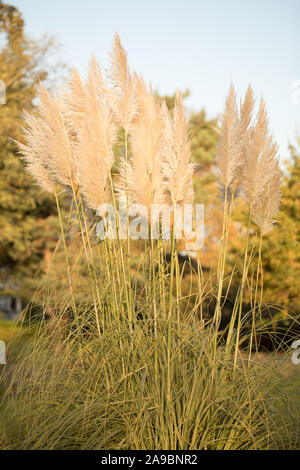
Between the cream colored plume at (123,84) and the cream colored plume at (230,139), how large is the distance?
1.86 feet

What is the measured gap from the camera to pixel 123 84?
2.92 m

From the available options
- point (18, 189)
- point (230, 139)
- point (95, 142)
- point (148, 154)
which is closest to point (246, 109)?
point (230, 139)

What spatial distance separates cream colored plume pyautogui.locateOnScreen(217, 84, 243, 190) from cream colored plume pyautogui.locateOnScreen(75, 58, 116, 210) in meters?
0.68

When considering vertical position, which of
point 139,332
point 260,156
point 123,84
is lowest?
point 139,332

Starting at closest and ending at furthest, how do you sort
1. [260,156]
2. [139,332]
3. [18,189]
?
[139,332], [260,156], [18,189]

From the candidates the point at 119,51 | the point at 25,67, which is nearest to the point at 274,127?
the point at 119,51

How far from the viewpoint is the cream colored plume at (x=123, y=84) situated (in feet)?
9.52

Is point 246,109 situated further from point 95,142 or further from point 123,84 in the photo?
point 95,142

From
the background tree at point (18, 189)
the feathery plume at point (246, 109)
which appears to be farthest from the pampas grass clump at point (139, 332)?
the background tree at point (18, 189)

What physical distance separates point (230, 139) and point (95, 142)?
0.81 metres

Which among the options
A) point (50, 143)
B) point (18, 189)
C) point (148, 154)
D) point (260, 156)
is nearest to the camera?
point (148, 154)

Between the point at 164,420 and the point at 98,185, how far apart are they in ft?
4.58
